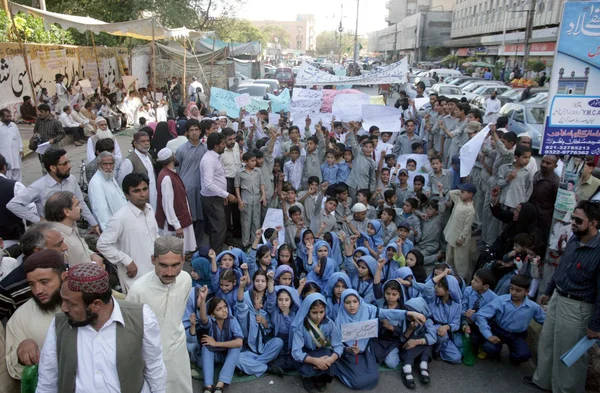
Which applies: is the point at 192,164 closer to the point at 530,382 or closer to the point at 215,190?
the point at 215,190

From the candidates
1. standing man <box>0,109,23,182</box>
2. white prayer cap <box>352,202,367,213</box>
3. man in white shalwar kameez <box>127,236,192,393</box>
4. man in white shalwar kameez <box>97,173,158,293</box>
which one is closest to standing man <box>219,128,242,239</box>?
white prayer cap <box>352,202,367,213</box>

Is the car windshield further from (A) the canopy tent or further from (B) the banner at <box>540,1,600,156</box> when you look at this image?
(A) the canopy tent

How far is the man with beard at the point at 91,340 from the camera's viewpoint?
2.05 metres

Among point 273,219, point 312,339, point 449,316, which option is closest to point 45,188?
point 273,219

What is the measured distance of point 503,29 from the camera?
3931 cm

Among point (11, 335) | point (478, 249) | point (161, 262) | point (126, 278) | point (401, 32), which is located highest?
point (401, 32)

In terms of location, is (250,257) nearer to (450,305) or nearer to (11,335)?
(450,305)

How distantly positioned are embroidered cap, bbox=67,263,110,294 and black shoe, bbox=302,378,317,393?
240 cm

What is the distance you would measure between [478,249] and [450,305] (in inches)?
89.0

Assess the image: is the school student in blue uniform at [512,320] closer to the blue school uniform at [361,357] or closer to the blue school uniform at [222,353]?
the blue school uniform at [361,357]

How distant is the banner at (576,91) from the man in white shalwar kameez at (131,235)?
375 cm

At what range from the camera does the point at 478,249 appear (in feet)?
21.2

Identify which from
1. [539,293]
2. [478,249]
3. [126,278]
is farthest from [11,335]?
[478,249]

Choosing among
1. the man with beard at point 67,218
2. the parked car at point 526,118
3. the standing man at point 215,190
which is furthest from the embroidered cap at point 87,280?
the parked car at point 526,118
